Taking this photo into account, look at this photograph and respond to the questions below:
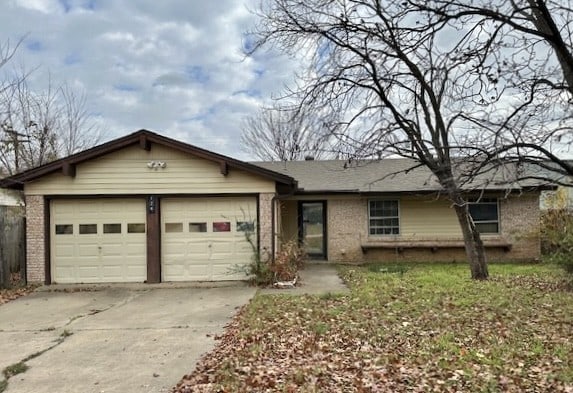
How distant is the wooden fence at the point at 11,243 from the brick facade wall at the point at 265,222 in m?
6.22

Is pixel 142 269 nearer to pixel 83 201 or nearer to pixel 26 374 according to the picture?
pixel 83 201

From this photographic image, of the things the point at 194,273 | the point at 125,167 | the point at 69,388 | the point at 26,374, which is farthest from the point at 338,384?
the point at 125,167

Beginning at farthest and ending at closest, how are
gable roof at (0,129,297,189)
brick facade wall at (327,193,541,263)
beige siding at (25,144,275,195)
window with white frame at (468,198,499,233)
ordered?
1. window with white frame at (468,198,499,233)
2. brick facade wall at (327,193,541,263)
3. beige siding at (25,144,275,195)
4. gable roof at (0,129,297,189)

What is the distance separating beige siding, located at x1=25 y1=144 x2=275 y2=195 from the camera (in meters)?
13.7

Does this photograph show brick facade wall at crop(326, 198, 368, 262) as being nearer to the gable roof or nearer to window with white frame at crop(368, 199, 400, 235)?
window with white frame at crop(368, 199, 400, 235)

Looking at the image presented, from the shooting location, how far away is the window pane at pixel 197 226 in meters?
14.0

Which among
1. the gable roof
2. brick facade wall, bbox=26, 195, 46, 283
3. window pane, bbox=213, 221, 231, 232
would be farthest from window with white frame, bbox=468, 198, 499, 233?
brick facade wall, bbox=26, 195, 46, 283

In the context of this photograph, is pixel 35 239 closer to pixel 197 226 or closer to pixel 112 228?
pixel 112 228

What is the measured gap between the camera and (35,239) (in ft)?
44.6

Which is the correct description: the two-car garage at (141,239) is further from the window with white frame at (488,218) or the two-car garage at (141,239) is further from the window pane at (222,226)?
the window with white frame at (488,218)

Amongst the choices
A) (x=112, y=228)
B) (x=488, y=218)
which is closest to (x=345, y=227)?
(x=488, y=218)

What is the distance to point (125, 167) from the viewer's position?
13.7 metres

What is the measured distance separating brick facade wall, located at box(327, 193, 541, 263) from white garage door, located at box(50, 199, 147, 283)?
7.56 meters

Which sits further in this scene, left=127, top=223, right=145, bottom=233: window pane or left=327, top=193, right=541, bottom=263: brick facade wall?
left=327, top=193, right=541, bottom=263: brick facade wall
